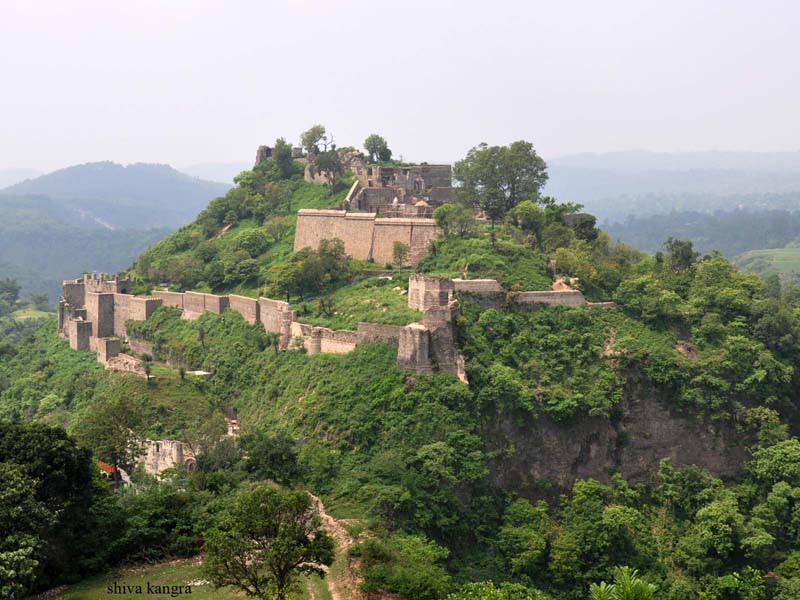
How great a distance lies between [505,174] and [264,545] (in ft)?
107

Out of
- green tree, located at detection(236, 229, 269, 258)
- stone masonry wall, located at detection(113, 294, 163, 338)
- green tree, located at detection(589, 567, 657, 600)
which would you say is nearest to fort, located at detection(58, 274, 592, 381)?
stone masonry wall, located at detection(113, 294, 163, 338)

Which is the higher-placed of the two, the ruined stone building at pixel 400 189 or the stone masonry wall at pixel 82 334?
the ruined stone building at pixel 400 189

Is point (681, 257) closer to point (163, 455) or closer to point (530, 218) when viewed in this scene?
point (530, 218)

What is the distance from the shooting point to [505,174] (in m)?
49.9

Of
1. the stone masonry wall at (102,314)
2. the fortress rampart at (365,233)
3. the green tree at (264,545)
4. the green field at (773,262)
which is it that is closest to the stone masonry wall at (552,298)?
the fortress rampart at (365,233)

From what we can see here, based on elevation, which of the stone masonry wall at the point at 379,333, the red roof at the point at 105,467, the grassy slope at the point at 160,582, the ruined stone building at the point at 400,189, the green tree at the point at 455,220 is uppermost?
the ruined stone building at the point at 400,189

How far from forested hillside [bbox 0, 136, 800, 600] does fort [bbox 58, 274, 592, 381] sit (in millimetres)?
547

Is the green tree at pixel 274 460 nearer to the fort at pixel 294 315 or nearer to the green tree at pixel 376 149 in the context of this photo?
the fort at pixel 294 315

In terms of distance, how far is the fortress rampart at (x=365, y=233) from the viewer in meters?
45.6

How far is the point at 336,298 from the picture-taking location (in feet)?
138

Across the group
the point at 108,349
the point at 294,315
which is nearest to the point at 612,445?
the point at 294,315

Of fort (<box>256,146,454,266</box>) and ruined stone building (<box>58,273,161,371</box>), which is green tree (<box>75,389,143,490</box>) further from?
fort (<box>256,146,454,266</box>)

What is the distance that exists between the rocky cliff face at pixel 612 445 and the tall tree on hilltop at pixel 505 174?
14.8 metres

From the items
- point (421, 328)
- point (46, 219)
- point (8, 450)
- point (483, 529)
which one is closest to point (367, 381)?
point (421, 328)
